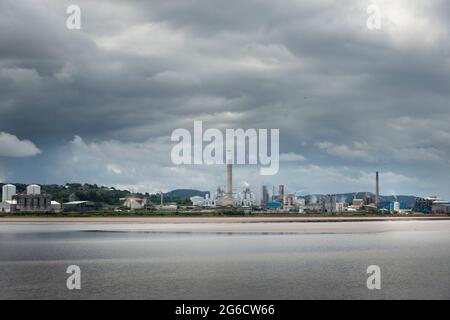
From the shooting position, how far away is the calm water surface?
43.4 m

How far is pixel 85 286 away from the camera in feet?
153

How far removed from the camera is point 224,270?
55.6 metres

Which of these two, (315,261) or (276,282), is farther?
(315,261)

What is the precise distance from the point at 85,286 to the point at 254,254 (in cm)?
2920

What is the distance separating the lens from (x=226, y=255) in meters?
69.6

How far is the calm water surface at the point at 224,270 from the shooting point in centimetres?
4338

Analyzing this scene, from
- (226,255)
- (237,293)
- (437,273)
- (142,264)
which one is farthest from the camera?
(226,255)
